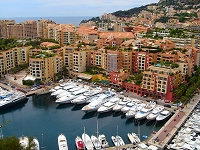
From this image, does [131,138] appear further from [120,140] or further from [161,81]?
[161,81]

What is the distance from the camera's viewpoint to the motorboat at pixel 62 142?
23.6 metres

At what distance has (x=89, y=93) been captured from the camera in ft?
120

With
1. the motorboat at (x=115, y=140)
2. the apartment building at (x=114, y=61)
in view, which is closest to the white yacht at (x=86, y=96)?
the apartment building at (x=114, y=61)

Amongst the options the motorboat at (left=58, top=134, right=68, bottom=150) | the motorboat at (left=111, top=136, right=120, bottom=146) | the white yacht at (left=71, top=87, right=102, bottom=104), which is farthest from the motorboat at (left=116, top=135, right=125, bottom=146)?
the white yacht at (left=71, top=87, right=102, bottom=104)

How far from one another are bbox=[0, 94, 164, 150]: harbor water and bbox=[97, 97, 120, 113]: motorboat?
630 millimetres

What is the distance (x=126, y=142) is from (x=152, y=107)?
8079mm

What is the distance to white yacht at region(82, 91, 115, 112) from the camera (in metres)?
32.2

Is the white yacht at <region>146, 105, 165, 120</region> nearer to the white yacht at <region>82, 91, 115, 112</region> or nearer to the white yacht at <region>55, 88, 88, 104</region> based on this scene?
the white yacht at <region>82, 91, 115, 112</region>

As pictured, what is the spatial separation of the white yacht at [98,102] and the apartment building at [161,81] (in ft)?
16.6

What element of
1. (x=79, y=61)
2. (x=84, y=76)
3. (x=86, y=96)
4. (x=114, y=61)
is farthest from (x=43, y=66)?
(x=114, y=61)

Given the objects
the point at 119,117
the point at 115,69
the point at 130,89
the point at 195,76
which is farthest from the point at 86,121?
the point at 195,76

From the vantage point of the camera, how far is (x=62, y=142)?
2431 centimetres

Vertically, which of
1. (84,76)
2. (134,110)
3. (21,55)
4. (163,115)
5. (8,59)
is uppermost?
(21,55)

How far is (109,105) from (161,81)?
304 inches
